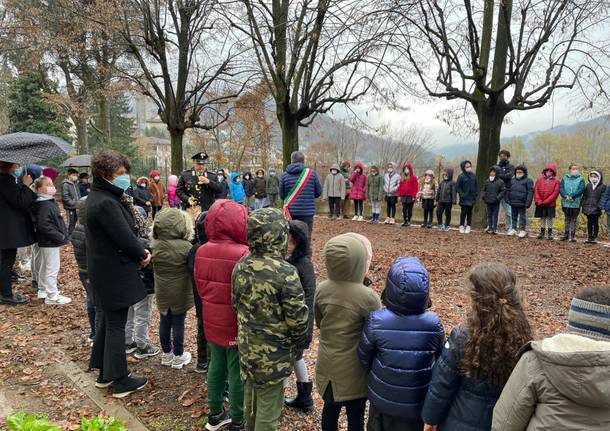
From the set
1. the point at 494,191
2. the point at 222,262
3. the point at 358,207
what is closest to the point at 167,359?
the point at 222,262

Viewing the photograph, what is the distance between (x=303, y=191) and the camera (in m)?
7.10

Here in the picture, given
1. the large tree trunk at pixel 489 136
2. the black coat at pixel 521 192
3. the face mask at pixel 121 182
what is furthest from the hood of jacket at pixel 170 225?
the large tree trunk at pixel 489 136

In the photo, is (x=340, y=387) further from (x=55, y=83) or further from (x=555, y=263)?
(x=55, y=83)

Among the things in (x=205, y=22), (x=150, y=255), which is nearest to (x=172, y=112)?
(x=205, y=22)

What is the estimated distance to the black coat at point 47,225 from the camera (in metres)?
5.51

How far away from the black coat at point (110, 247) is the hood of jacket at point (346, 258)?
170 centimetres

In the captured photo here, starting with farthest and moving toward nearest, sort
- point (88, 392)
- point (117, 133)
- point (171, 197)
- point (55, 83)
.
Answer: point (117, 133), point (55, 83), point (171, 197), point (88, 392)

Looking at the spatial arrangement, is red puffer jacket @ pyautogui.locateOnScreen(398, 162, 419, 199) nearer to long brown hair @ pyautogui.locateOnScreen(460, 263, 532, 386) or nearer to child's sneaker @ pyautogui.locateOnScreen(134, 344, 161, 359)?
child's sneaker @ pyautogui.locateOnScreen(134, 344, 161, 359)

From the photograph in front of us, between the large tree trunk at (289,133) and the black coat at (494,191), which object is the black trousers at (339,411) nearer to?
the black coat at (494,191)

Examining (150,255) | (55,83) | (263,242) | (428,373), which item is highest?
(55,83)

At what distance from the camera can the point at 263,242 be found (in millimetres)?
2580

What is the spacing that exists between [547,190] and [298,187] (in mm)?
6544

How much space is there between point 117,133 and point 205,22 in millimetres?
22568

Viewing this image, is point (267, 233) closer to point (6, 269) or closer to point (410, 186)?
point (6, 269)
